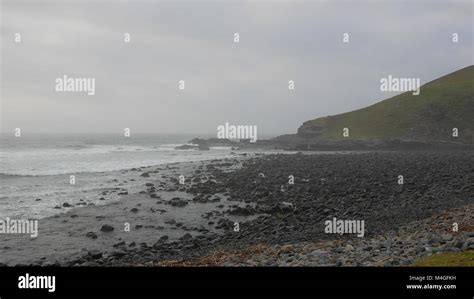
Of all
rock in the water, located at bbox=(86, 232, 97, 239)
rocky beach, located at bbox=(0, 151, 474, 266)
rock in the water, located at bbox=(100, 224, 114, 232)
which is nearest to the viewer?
rocky beach, located at bbox=(0, 151, 474, 266)

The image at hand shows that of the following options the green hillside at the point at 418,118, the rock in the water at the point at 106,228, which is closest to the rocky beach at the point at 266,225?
the rock in the water at the point at 106,228

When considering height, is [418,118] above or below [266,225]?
above

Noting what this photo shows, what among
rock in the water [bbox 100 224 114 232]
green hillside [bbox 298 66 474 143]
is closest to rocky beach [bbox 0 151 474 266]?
rock in the water [bbox 100 224 114 232]

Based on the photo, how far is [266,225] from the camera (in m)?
19.7

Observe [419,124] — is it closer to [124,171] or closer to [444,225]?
[124,171]

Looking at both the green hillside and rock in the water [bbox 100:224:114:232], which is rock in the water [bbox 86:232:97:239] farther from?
the green hillside

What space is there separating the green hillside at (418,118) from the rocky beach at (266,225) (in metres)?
53.8

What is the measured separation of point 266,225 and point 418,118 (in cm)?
8108

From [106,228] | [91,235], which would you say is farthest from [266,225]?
[91,235]

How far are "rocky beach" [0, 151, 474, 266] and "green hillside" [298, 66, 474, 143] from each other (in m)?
53.8

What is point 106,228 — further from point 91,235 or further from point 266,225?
point 266,225

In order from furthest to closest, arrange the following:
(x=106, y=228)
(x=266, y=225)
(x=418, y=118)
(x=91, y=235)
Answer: (x=418, y=118) < (x=106, y=228) < (x=266, y=225) < (x=91, y=235)

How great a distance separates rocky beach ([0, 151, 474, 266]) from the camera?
42.1 ft

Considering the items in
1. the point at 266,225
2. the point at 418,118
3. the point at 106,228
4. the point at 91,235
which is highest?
the point at 418,118
